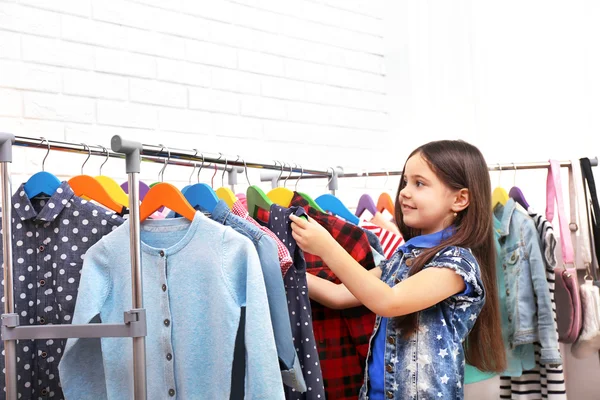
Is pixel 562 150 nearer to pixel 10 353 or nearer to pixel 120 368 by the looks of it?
pixel 120 368

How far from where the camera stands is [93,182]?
184 cm

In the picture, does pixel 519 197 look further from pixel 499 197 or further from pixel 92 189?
pixel 92 189

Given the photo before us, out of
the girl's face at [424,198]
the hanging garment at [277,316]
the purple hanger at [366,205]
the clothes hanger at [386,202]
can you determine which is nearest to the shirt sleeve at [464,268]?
the girl's face at [424,198]

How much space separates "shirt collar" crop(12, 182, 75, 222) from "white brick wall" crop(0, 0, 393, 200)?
802mm

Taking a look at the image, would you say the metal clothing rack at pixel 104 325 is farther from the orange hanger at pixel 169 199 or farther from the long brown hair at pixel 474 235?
the long brown hair at pixel 474 235

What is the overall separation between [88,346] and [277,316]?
48cm

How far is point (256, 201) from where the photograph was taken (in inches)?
79.7

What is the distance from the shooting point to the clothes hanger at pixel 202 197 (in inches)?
70.1

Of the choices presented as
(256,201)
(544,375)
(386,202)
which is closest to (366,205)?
(386,202)

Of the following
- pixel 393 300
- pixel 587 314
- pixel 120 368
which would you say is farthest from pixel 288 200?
pixel 587 314

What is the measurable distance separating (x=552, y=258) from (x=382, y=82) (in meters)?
1.82

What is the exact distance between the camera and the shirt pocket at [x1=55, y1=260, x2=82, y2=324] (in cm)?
177

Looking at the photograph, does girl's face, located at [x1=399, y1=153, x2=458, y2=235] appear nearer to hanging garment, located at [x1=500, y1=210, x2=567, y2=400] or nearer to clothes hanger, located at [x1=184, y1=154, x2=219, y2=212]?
clothes hanger, located at [x1=184, y1=154, x2=219, y2=212]

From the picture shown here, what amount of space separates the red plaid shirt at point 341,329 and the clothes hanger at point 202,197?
0.36 m
